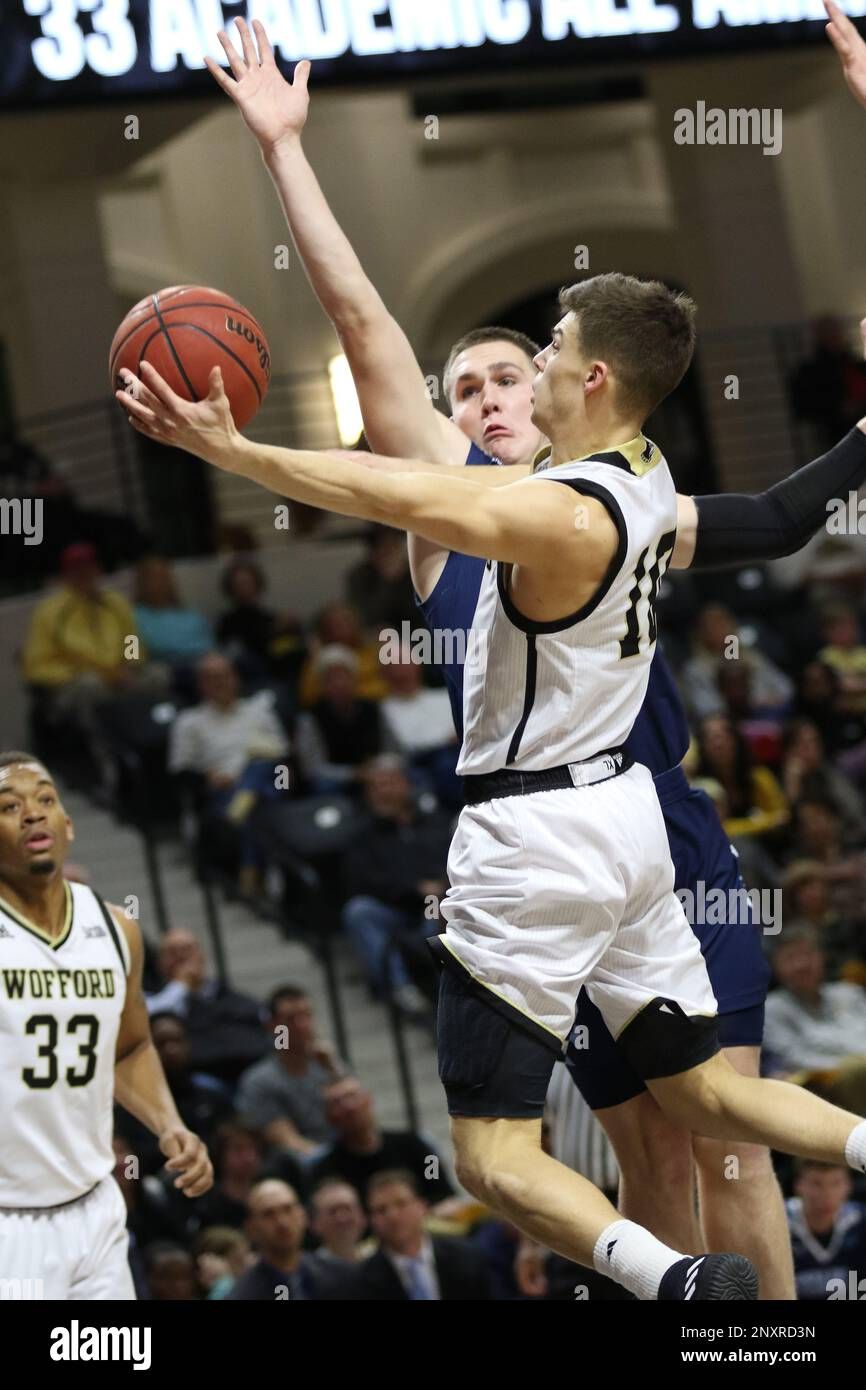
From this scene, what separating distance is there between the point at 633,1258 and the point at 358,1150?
4.59 meters

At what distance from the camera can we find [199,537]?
14297mm

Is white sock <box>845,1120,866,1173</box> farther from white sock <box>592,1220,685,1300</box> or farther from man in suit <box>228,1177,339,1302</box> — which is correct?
man in suit <box>228,1177,339,1302</box>

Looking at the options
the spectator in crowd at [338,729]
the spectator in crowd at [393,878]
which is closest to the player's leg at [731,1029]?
the spectator in crowd at [393,878]

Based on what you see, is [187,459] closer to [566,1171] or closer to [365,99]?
[365,99]

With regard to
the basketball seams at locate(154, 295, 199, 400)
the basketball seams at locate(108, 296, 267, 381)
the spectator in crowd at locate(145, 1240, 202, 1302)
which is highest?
the basketball seams at locate(108, 296, 267, 381)

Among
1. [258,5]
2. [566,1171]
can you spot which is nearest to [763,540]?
[566,1171]

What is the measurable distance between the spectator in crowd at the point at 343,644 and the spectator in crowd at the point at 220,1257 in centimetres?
390

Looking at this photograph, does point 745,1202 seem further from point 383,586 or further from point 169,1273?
A: point 383,586

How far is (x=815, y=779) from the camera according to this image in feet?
33.1

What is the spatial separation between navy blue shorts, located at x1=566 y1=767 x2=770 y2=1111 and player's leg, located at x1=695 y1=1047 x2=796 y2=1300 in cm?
10

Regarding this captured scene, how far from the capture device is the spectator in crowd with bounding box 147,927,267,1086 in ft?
27.9

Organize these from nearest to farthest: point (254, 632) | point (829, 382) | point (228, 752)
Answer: point (228, 752)
point (254, 632)
point (829, 382)

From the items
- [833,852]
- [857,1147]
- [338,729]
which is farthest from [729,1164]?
[338,729]

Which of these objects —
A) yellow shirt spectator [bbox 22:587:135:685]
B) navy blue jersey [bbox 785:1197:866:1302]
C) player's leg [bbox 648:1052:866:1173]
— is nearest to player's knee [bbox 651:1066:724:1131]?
player's leg [bbox 648:1052:866:1173]
